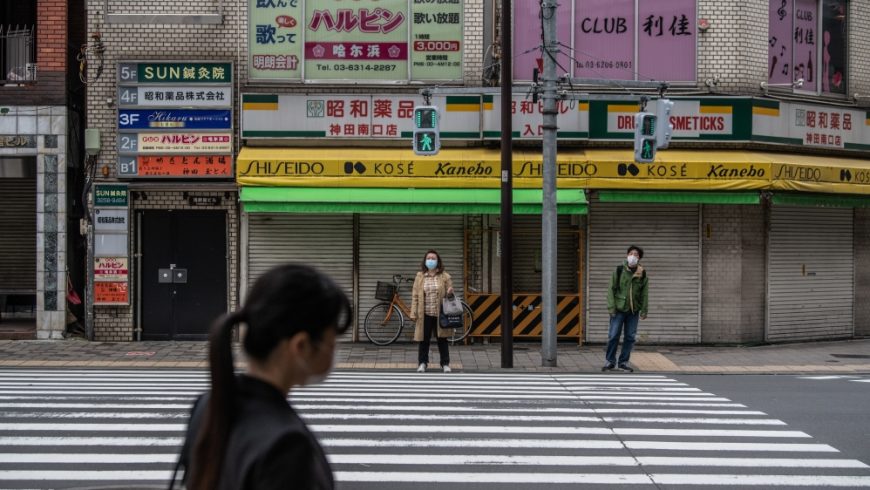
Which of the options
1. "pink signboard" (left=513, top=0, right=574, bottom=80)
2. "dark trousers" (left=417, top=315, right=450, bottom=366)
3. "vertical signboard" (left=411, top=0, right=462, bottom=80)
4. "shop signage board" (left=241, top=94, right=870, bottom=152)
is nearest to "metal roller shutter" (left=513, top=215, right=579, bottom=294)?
"shop signage board" (left=241, top=94, right=870, bottom=152)

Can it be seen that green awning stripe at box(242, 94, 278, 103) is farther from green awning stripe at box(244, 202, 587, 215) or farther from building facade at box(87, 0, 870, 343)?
green awning stripe at box(244, 202, 587, 215)

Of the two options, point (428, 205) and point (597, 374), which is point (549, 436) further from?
point (428, 205)

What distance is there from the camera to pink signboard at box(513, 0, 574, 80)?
20.2 meters

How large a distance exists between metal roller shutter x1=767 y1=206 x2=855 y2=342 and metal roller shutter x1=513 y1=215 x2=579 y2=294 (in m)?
3.90

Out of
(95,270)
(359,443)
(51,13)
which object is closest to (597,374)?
(359,443)

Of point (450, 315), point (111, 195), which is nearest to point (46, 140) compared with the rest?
point (111, 195)

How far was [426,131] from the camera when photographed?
16734 mm

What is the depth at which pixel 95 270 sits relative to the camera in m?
20.0

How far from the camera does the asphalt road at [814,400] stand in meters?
10.6

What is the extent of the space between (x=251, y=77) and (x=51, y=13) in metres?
4.05

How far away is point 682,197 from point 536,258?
308cm

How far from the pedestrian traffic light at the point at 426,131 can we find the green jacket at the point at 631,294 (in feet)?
12.0

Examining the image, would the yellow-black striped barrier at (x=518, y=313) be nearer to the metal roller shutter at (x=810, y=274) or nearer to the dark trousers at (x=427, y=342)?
the dark trousers at (x=427, y=342)

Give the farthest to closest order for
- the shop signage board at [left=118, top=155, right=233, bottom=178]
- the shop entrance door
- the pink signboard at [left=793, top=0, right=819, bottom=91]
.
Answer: the pink signboard at [left=793, top=0, right=819, bottom=91], the shop entrance door, the shop signage board at [left=118, top=155, right=233, bottom=178]
